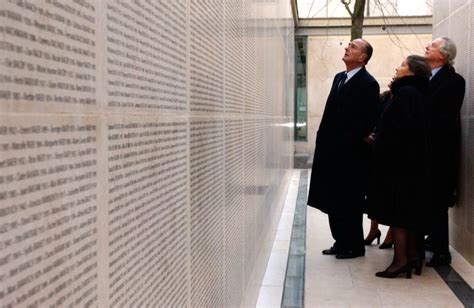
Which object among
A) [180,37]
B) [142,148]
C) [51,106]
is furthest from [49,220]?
[180,37]

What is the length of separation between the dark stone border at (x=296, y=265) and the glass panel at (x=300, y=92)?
767 cm

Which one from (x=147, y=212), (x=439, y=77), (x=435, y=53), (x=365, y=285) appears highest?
(x=435, y=53)

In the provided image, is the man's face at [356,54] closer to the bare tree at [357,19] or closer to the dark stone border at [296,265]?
the dark stone border at [296,265]

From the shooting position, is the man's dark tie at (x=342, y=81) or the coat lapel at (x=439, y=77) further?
the man's dark tie at (x=342, y=81)

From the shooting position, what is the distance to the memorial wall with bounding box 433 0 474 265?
5535 millimetres

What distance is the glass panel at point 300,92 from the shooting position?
16.6 metres

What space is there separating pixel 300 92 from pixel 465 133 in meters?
11.1

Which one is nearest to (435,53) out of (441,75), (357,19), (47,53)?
(441,75)

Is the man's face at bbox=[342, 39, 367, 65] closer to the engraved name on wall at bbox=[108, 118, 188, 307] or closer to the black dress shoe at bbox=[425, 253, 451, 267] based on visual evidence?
the black dress shoe at bbox=[425, 253, 451, 267]

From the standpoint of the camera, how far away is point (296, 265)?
5.59 m

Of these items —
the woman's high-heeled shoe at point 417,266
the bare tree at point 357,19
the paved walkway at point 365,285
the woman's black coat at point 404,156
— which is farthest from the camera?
the bare tree at point 357,19

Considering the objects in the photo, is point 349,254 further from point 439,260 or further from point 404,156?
point 404,156

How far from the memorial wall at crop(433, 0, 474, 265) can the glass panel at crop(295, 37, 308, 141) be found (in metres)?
10.3

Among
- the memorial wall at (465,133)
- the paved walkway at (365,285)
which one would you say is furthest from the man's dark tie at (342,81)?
the paved walkway at (365,285)
